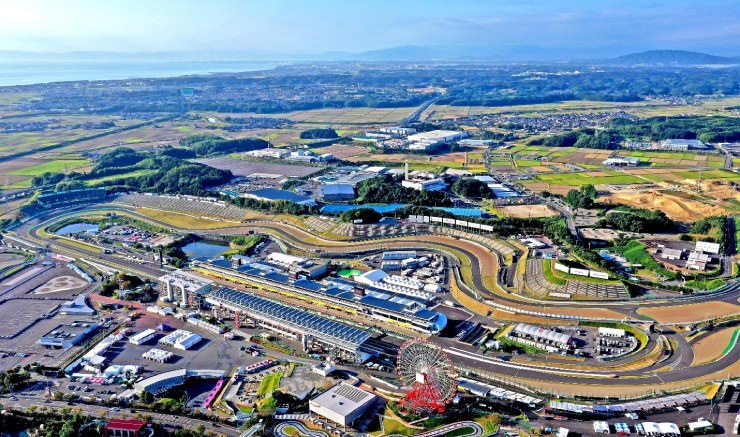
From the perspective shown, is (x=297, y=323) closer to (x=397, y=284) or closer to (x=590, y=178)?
(x=397, y=284)

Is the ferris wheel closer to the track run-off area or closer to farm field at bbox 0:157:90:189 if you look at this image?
the track run-off area

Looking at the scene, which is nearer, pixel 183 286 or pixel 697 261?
pixel 183 286

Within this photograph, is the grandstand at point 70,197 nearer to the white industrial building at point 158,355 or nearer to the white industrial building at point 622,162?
the white industrial building at point 158,355

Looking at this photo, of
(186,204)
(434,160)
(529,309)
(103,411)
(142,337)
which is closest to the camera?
(103,411)

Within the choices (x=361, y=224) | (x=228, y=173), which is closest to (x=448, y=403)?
(x=361, y=224)

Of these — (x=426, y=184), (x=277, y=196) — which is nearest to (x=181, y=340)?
(x=277, y=196)

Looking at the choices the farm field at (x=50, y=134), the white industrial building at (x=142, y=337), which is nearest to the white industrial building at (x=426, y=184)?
the white industrial building at (x=142, y=337)
